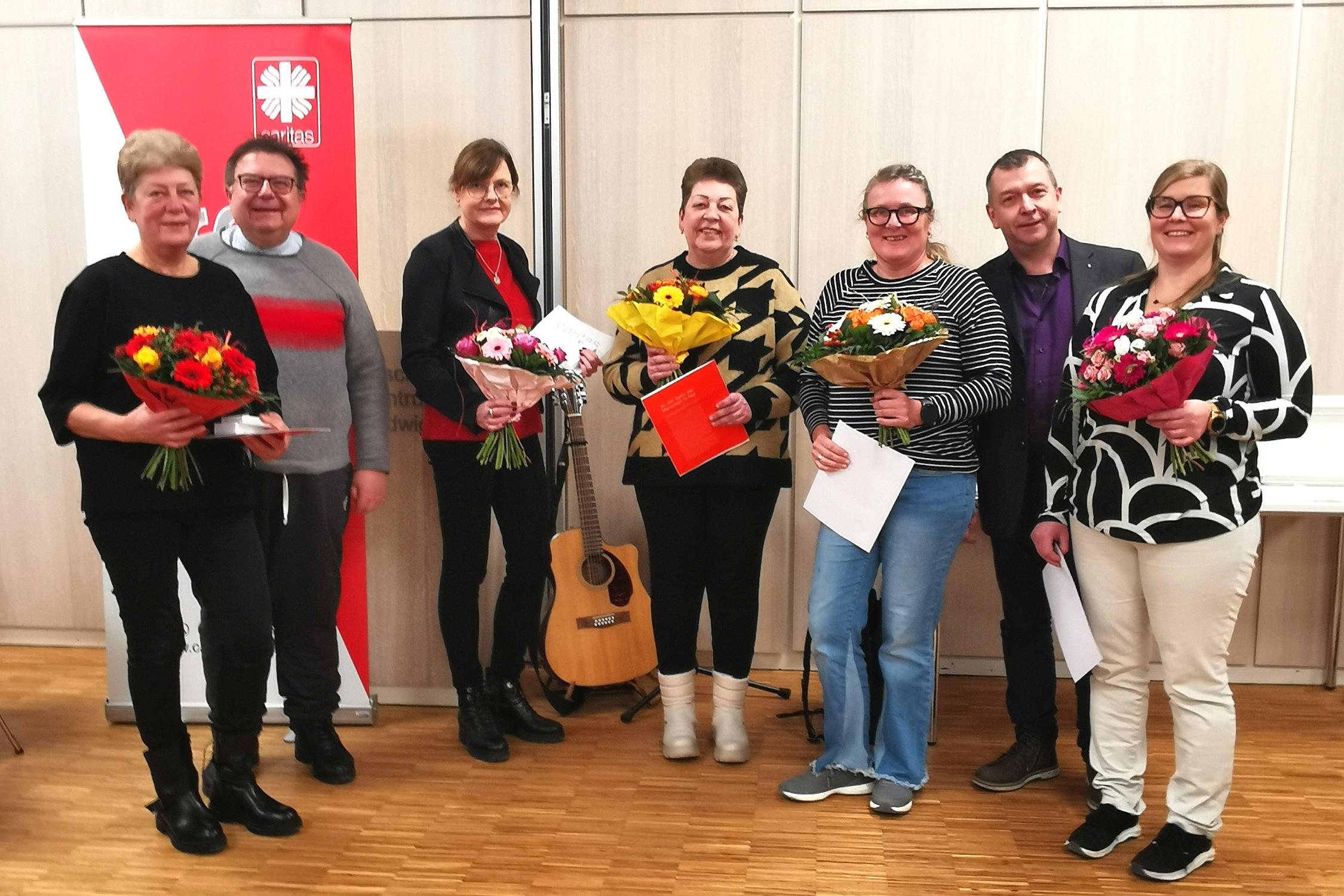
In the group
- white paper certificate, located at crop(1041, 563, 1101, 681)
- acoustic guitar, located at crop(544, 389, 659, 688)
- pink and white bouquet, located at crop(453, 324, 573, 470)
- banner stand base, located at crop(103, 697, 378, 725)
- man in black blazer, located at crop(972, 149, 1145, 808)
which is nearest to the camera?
white paper certificate, located at crop(1041, 563, 1101, 681)

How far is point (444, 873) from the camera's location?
2.48 m

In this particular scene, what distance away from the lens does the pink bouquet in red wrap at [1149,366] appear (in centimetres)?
216

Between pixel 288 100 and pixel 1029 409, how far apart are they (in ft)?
8.11

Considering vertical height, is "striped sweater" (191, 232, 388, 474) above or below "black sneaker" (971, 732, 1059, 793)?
above

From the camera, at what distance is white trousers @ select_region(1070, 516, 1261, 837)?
2.32 metres

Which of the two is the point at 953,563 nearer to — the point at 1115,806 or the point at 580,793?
the point at 1115,806

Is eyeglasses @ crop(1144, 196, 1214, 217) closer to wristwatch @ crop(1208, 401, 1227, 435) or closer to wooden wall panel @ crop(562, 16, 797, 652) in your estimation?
wristwatch @ crop(1208, 401, 1227, 435)

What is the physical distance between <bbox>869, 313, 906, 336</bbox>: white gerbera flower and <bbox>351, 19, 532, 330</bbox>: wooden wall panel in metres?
1.61

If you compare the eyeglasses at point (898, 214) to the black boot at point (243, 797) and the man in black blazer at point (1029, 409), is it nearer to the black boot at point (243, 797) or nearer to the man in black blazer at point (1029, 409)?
the man in black blazer at point (1029, 409)


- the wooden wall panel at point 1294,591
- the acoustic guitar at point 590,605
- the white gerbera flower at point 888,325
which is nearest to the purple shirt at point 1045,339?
the white gerbera flower at point 888,325

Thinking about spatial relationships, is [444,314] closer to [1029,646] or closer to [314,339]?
[314,339]

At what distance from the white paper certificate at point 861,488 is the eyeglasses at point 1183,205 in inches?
32.6

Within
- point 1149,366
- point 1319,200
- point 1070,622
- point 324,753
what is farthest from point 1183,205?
point 324,753

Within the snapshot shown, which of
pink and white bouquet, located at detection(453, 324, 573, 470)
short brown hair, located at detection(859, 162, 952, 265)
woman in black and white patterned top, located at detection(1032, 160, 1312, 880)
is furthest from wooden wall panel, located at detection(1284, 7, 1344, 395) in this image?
pink and white bouquet, located at detection(453, 324, 573, 470)
